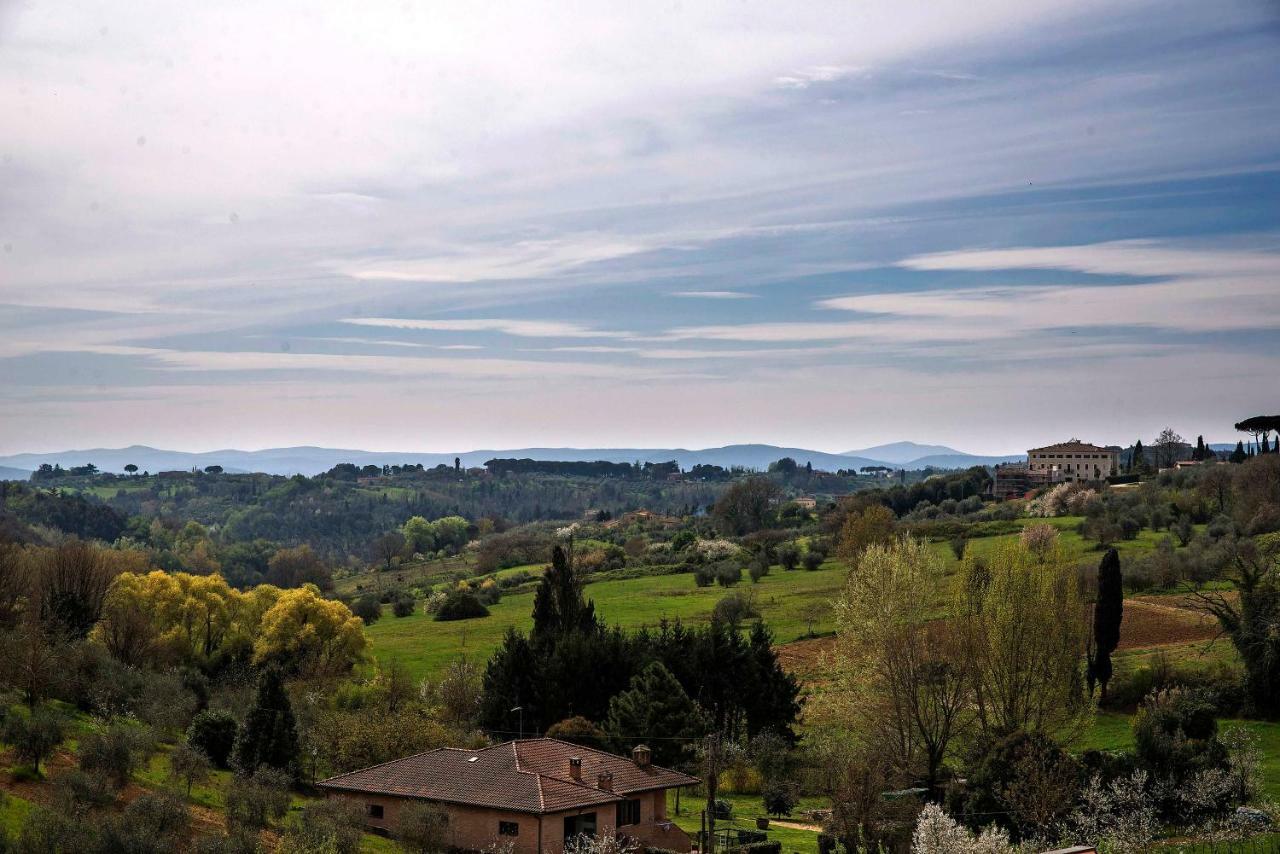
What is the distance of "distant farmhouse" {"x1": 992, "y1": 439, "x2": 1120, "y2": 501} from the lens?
566 ft

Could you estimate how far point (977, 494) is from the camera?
155375 millimetres

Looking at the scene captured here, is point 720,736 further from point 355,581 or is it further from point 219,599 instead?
point 355,581

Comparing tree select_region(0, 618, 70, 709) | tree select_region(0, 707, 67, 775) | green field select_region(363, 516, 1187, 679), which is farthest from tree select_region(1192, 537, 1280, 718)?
tree select_region(0, 618, 70, 709)

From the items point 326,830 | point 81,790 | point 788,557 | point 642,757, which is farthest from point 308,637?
point 788,557

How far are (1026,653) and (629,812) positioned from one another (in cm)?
1586

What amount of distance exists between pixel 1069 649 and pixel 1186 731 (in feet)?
Answer: 17.0

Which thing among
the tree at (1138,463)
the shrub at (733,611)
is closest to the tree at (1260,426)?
the tree at (1138,463)

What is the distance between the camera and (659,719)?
5072 centimetres

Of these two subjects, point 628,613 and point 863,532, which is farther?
point 863,532

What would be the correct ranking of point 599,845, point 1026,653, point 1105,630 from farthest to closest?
1. point 1105,630
2. point 1026,653
3. point 599,845

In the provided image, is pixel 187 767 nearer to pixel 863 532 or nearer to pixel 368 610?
pixel 863 532

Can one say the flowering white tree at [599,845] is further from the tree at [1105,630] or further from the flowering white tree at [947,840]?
the tree at [1105,630]

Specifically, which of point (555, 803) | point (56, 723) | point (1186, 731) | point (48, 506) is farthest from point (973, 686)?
point (48, 506)

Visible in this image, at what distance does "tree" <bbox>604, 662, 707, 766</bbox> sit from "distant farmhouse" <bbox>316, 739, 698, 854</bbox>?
634 centimetres
